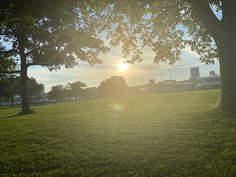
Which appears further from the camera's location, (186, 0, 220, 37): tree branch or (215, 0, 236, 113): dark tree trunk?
(186, 0, 220, 37): tree branch

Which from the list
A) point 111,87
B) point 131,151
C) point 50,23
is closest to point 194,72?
point 111,87

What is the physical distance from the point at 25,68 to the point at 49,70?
329 cm

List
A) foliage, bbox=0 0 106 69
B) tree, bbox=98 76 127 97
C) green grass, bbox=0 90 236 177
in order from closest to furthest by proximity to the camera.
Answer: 1. green grass, bbox=0 90 236 177
2. foliage, bbox=0 0 106 69
3. tree, bbox=98 76 127 97

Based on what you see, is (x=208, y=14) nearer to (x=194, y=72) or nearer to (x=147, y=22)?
(x=147, y=22)

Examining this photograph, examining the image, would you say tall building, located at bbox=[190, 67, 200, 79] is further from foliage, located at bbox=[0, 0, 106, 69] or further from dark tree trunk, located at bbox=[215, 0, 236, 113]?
dark tree trunk, located at bbox=[215, 0, 236, 113]

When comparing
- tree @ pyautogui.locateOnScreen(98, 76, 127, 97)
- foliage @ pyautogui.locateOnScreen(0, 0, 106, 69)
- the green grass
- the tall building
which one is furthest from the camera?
the tall building

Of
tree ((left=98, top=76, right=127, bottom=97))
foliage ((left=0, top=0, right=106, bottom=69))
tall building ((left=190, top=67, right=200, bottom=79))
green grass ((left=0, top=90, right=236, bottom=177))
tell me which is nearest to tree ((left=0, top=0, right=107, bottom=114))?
foliage ((left=0, top=0, right=106, bottom=69))

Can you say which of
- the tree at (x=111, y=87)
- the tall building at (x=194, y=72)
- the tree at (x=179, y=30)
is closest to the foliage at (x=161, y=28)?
the tree at (x=179, y=30)

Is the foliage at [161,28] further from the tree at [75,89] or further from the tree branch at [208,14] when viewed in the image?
the tree at [75,89]

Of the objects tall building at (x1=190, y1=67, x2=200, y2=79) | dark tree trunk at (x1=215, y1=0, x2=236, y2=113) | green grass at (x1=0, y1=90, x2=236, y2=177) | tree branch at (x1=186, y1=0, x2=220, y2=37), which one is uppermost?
tall building at (x1=190, y1=67, x2=200, y2=79)

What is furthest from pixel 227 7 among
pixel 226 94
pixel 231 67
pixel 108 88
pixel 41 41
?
pixel 108 88

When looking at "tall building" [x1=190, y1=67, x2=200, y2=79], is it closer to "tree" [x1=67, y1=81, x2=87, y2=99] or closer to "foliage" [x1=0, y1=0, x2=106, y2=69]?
"tree" [x1=67, y1=81, x2=87, y2=99]

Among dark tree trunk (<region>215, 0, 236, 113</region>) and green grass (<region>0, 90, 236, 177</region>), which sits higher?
dark tree trunk (<region>215, 0, 236, 113</region>)

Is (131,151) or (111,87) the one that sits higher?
(111,87)
